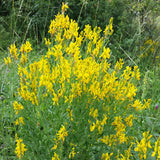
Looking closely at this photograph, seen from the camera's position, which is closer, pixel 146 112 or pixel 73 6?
pixel 146 112

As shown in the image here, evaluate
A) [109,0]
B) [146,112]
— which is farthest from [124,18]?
[146,112]

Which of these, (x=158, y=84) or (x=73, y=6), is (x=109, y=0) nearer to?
(x=73, y=6)

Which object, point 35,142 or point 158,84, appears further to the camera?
point 158,84

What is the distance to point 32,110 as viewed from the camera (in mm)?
1826

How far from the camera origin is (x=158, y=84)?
3625 mm

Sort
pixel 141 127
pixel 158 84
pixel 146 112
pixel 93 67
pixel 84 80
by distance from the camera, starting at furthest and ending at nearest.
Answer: pixel 158 84 < pixel 146 112 < pixel 141 127 < pixel 93 67 < pixel 84 80

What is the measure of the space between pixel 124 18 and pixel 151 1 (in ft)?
2.37

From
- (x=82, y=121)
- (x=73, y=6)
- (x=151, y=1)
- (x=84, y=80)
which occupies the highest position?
(x=151, y=1)

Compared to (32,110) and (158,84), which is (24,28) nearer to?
(158,84)

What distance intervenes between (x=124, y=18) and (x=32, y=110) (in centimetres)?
394

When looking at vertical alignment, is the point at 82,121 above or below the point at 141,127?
above

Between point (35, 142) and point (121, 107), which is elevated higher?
point (121, 107)

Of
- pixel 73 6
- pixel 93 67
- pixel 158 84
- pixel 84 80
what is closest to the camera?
pixel 84 80

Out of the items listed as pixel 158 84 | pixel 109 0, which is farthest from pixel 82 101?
pixel 109 0
